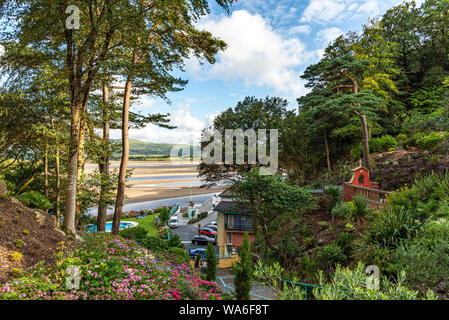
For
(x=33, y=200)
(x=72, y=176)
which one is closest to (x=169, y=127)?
(x=72, y=176)

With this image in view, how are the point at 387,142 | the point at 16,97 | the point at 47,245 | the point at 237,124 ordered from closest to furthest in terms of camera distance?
the point at 47,245 → the point at 16,97 → the point at 387,142 → the point at 237,124

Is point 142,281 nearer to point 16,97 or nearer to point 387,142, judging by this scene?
point 16,97

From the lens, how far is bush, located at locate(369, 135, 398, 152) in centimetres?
1755

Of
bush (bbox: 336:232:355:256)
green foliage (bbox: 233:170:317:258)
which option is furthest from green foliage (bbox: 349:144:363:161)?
bush (bbox: 336:232:355:256)

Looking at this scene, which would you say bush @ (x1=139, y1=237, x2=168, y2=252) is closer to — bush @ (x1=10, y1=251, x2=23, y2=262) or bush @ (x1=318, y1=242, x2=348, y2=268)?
bush @ (x1=10, y1=251, x2=23, y2=262)

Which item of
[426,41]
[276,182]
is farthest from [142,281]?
[426,41]

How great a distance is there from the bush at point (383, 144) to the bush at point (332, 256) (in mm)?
14503

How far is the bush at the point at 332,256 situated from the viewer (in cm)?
707

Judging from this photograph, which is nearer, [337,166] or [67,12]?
[67,12]

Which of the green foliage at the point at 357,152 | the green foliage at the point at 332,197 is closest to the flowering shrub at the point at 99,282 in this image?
the green foliage at the point at 332,197

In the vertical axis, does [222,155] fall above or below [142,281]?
above

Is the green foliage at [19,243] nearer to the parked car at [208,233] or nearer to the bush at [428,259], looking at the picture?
the bush at [428,259]

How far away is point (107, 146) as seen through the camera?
11.8 m

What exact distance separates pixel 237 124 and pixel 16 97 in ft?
52.1
